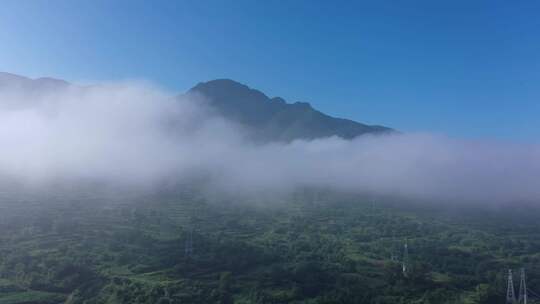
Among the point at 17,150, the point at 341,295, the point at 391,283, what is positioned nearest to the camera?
the point at 341,295

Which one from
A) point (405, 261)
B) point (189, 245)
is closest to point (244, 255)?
point (189, 245)

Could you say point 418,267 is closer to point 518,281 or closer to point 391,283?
point 391,283

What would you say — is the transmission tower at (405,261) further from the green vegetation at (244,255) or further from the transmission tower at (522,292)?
the transmission tower at (522,292)

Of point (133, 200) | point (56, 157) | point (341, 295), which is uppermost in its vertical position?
point (56, 157)


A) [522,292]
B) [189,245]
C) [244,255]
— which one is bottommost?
[522,292]

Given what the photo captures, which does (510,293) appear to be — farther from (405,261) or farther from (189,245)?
(189,245)

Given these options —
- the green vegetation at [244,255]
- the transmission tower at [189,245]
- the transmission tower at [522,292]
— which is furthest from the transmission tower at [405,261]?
the transmission tower at [189,245]

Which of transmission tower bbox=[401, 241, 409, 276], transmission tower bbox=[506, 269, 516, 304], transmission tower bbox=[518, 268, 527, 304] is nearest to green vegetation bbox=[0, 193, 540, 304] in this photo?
transmission tower bbox=[401, 241, 409, 276]

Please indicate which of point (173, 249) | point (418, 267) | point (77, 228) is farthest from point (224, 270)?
point (77, 228)

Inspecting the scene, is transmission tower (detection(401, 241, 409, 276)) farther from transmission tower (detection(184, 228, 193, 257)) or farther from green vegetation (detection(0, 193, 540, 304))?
transmission tower (detection(184, 228, 193, 257))
